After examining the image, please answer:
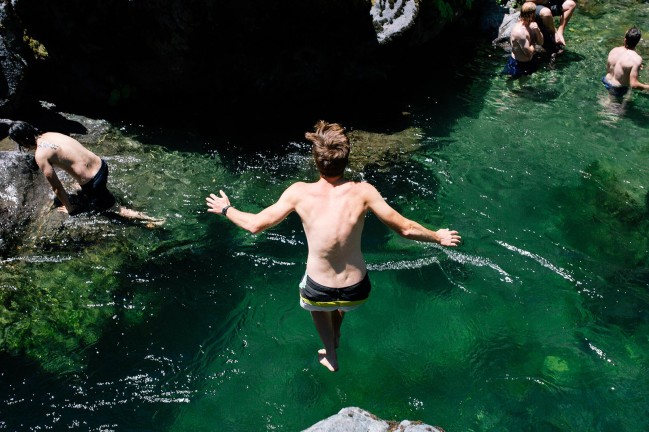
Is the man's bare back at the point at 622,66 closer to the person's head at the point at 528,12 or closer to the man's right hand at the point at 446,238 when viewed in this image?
the person's head at the point at 528,12

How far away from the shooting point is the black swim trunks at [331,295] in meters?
4.64

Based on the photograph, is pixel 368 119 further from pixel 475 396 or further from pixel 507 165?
pixel 475 396

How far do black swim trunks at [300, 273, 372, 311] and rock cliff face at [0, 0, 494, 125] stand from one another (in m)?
5.64

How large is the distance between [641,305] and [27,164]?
27.2 feet

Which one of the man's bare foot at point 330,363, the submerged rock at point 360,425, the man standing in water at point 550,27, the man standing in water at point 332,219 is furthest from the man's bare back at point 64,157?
the man standing in water at point 550,27

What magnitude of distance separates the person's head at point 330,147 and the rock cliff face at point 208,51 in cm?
530

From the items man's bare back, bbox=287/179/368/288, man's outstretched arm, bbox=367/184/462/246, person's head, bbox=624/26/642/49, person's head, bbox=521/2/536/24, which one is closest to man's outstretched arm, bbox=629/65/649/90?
person's head, bbox=624/26/642/49

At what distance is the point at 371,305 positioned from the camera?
6.74 m

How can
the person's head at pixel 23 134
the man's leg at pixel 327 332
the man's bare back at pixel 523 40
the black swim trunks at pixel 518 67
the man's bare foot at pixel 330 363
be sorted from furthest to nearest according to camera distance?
the black swim trunks at pixel 518 67
the man's bare back at pixel 523 40
the person's head at pixel 23 134
the man's bare foot at pixel 330 363
the man's leg at pixel 327 332

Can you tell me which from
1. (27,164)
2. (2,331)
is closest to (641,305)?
(2,331)

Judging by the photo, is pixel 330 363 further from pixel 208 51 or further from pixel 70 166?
pixel 208 51

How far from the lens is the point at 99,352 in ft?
19.9

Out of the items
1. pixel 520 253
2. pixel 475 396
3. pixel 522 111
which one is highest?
pixel 522 111

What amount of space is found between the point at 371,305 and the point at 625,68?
7472 millimetres
